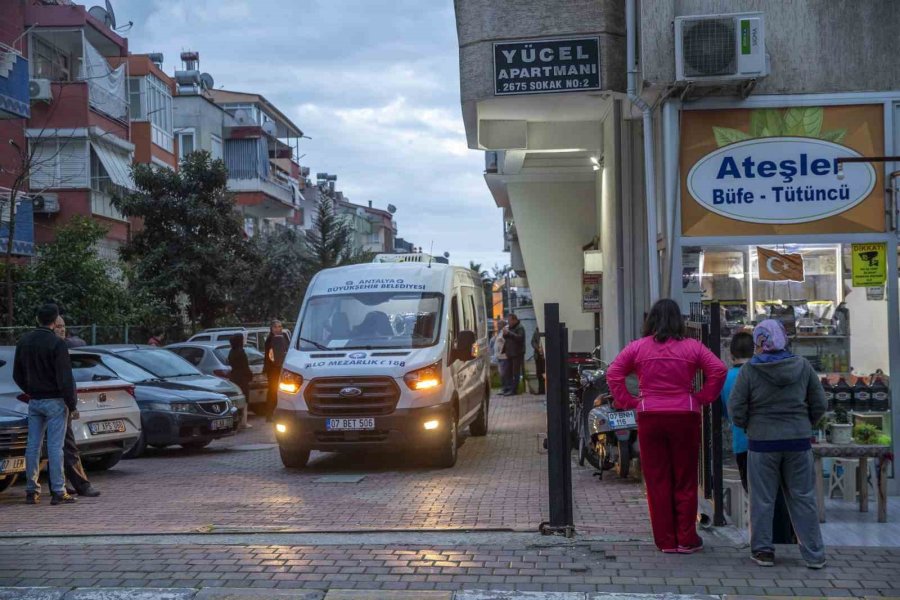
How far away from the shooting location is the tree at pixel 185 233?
32531 millimetres

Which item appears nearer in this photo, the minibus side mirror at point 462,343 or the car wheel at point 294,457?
the car wheel at point 294,457

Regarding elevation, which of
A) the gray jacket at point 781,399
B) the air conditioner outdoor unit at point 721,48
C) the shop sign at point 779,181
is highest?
the air conditioner outdoor unit at point 721,48

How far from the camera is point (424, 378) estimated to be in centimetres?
1295

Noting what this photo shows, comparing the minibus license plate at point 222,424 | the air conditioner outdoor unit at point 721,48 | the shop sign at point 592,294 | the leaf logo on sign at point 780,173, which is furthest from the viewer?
the shop sign at point 592,294

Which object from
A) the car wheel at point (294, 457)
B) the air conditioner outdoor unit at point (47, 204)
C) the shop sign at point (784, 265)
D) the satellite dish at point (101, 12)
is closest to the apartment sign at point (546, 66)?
the shop sign at point (784, 265)

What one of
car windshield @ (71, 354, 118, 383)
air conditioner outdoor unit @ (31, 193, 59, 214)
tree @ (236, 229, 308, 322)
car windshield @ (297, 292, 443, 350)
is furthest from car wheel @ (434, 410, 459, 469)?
tree @ (236, 229, 308, 322)

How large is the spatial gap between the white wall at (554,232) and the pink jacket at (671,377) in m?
15.8

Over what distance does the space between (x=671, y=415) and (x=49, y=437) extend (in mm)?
6222

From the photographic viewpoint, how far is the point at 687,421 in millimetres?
7594

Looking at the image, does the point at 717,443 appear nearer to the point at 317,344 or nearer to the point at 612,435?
the point at 612,435

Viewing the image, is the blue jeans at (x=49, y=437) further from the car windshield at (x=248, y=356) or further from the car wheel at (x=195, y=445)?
the car windshield at (x=248, y=356)

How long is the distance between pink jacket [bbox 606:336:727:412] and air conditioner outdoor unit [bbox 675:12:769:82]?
3.61 metres

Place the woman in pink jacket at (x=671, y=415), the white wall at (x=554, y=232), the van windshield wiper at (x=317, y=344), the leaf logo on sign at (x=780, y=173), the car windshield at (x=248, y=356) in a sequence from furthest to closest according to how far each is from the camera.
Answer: the white wall at (x=554, y=232), the car windshield at (x=248, y=356), the van windshield wiper at (x=317, y=344), the leaf logo on sign at (x=780, y=173), the woman in pink jacket at (x=671, y=415)

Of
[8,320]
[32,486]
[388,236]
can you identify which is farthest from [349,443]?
[388,236]
